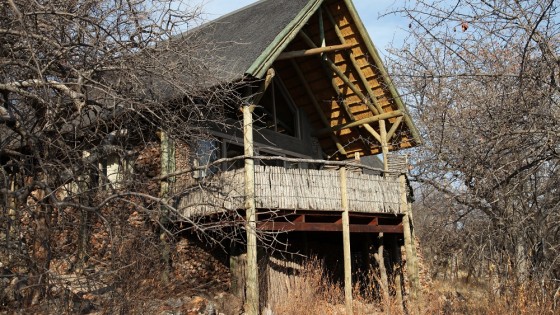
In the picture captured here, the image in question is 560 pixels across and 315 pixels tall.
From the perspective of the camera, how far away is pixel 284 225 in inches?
520

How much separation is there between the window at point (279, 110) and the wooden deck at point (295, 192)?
3562 mm

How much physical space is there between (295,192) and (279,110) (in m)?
5.43

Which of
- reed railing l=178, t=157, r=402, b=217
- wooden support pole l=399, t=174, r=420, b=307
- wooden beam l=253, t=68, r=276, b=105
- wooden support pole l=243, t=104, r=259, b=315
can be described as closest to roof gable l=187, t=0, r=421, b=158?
wooden beam l=253, t=68, r=276, b=105

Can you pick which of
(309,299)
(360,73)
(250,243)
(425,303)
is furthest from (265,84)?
(425,303)

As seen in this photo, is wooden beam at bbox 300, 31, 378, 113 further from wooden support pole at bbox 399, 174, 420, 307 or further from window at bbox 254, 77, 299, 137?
wooden support pole at bbox 399, 174, 420, 307

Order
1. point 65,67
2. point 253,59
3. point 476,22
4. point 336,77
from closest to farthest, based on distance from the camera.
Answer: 1. point 476,22
2. point 65,67
3. point 253,59
4. point 336,77

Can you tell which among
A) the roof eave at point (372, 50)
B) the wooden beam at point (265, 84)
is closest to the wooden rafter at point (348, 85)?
the roof eave at point (372, 50)

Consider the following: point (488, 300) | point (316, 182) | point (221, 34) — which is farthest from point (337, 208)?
point (221, 34)

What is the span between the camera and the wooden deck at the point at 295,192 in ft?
41.1

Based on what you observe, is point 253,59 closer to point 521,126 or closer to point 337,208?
point 337,208

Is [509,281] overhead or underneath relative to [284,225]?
underneath

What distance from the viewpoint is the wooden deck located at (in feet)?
41.1

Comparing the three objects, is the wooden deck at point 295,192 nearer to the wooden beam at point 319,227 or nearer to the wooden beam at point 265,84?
the wooden beam at point 319,227

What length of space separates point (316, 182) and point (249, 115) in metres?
2.05
